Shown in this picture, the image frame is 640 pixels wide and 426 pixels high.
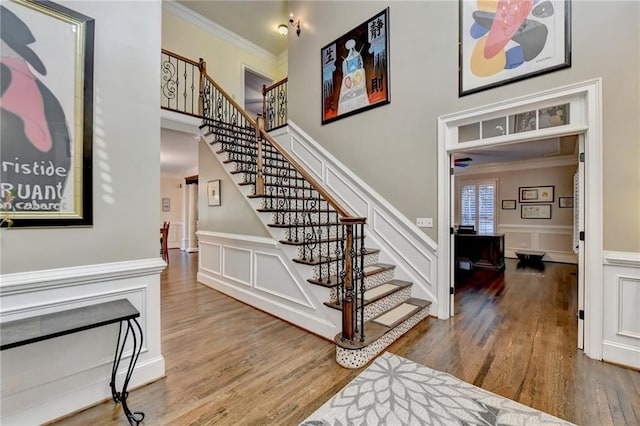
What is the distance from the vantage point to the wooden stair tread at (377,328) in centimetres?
231

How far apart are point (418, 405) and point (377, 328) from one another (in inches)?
32.6

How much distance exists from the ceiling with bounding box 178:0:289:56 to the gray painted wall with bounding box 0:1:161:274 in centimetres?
470

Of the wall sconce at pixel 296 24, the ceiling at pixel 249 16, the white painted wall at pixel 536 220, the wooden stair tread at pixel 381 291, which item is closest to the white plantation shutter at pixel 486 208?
the white painted wall at pixel 536 220

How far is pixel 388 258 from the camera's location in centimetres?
372

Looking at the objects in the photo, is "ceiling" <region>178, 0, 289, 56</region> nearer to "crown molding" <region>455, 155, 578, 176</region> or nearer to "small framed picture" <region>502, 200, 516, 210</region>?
"crown molding" <region>455, 155, 578, 176</region>

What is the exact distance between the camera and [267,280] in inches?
138

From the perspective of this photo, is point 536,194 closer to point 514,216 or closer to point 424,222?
point 514,216

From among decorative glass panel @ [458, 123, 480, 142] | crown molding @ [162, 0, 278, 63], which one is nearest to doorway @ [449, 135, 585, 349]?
Result: decorative glass panel @ [458, 123, 480, 142]

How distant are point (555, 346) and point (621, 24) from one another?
2.91 meters

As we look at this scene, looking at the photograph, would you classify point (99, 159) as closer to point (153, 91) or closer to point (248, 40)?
point (153, 91)

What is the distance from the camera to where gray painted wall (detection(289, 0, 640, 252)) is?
2.32 meters

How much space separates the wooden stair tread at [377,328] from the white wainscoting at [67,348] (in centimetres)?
151

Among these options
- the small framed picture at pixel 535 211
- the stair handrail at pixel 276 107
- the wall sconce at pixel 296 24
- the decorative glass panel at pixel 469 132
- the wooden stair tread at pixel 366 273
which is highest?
the wall sconce at pixel 296 24

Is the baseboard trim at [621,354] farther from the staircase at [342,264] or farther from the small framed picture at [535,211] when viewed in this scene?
the small framed picture at [535,211]
